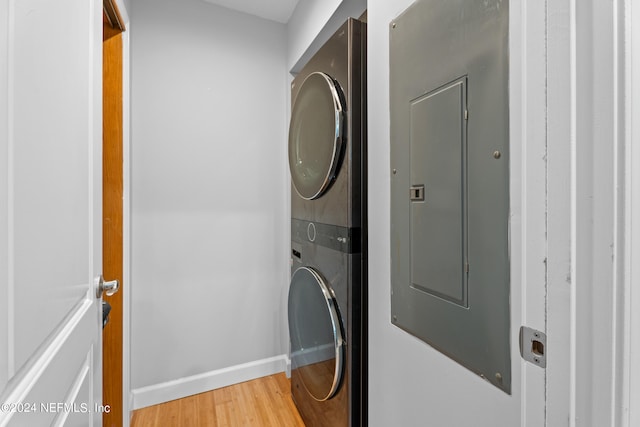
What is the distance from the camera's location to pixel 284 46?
2.15m

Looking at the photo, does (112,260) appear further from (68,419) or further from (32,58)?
(32,58)

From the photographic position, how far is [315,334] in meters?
1.36

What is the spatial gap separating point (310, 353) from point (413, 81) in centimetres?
121

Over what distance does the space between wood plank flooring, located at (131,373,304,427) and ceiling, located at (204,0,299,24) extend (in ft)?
8.01

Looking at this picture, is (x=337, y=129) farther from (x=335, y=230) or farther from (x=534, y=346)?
(x=534, y=346)

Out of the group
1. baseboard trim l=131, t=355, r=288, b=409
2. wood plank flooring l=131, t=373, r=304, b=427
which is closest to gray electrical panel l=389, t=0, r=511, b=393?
wood plank flooring l=131, t=373, r=304, b=427

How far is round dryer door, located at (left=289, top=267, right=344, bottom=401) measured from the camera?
46.6 inches

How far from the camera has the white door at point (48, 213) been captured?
411 mm

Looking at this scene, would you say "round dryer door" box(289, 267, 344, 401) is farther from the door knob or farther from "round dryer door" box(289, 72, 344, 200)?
the door knob

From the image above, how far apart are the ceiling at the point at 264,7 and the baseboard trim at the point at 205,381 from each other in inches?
Answer: 91.8

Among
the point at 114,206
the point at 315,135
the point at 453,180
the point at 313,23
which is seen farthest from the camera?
the point at 313,23

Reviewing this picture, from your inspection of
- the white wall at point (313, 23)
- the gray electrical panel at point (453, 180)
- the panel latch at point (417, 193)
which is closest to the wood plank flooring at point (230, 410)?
the gray electrical panel at point (453, 180)

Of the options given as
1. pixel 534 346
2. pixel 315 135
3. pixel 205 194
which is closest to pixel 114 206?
pixel 205 194

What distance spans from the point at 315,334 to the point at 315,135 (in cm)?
89
